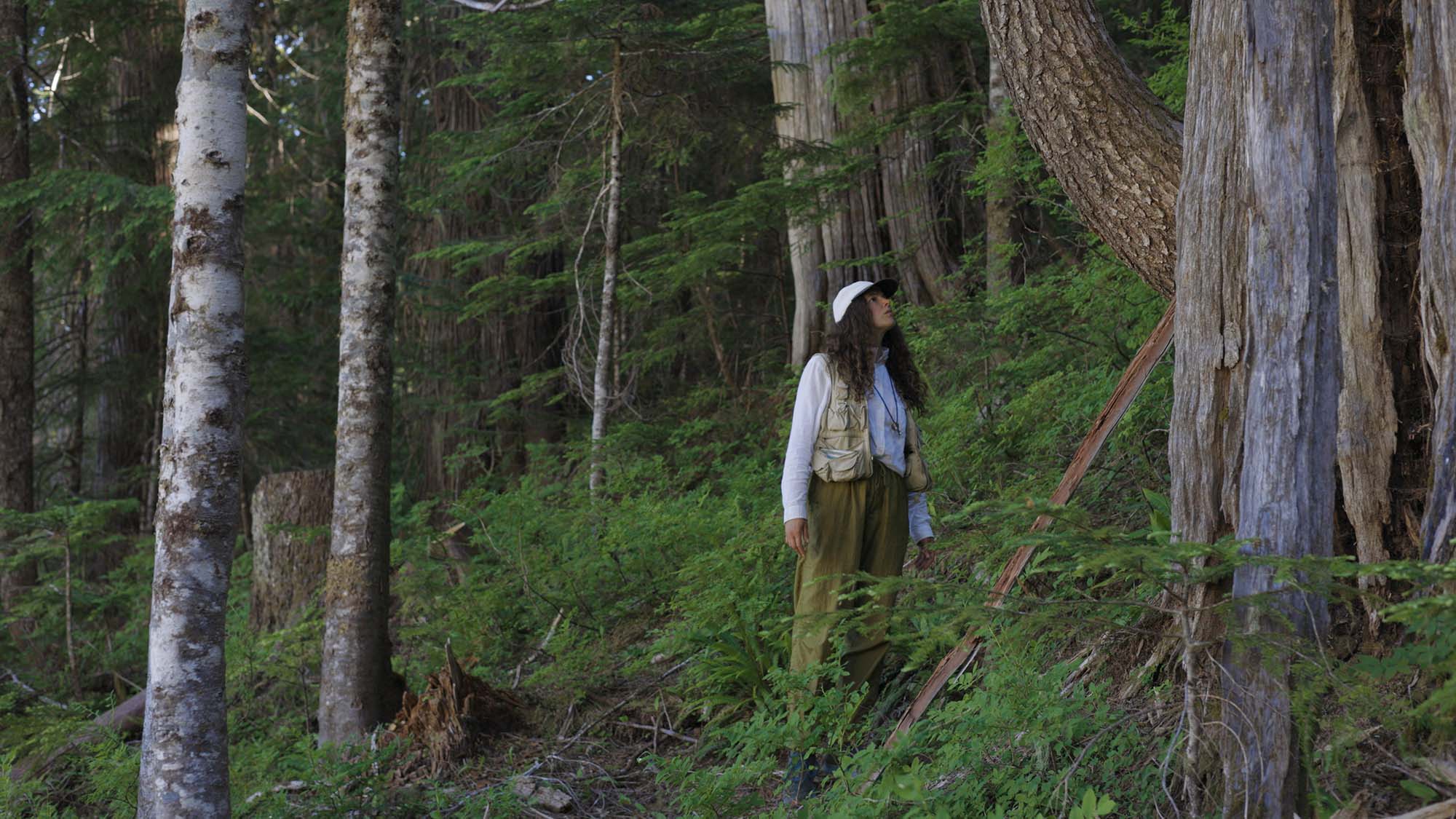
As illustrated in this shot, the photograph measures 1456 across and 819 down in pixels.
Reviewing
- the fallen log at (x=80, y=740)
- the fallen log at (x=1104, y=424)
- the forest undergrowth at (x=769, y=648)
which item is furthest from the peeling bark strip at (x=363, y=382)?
the fallen log at (x=1104, y=424)

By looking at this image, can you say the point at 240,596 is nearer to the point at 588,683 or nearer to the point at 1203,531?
the point at 588,683

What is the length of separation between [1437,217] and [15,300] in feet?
40.2

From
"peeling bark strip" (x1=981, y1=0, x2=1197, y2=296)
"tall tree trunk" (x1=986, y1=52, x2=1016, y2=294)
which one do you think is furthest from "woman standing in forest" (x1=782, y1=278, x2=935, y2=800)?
"tall tree trunk" (x1=986, y1=52, x2=1016, y2=294)

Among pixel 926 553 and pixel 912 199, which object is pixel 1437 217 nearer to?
pixel 926 553

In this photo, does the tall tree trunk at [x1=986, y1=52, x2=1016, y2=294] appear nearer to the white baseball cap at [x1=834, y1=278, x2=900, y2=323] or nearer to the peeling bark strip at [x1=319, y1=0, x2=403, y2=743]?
the white baseball cap at [x1=834, y1=278, x2=900, y2=323]

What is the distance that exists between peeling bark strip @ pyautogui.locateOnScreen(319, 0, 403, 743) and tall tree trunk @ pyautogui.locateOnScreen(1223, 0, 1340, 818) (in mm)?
4769

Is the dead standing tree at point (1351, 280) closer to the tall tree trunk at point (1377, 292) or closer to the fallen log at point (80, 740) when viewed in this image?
the tall tree trunk at point (1377, 292)

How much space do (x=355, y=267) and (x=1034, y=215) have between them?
19.1 feet

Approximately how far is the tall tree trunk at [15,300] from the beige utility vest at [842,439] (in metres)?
9.39

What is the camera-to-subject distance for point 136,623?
34.4 feet

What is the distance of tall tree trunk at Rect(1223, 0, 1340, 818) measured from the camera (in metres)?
3.13

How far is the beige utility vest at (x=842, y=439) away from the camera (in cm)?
487

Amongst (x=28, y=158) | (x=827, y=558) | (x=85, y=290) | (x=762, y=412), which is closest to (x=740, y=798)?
(x=827, y=558)

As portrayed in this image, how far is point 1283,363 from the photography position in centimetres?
320
